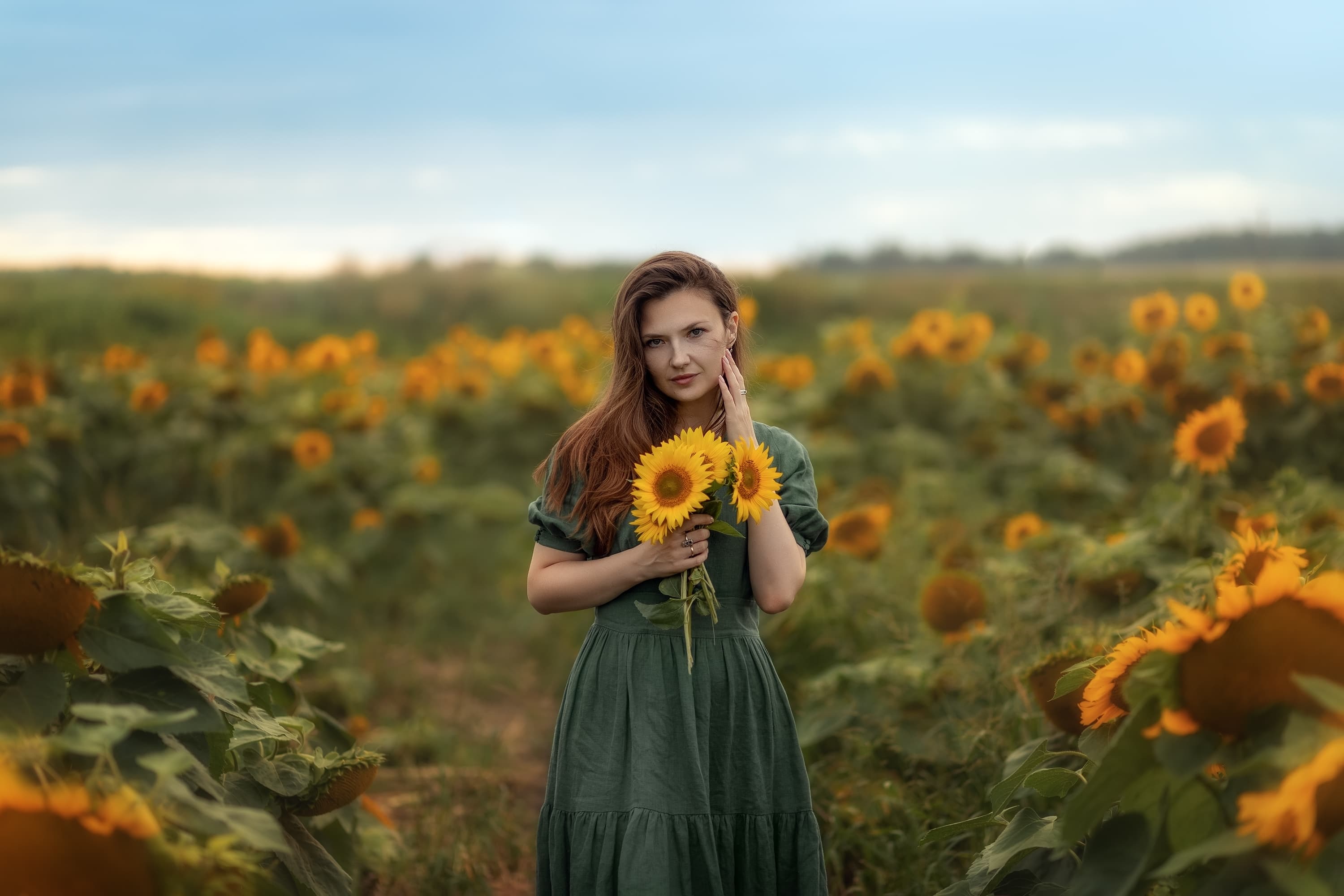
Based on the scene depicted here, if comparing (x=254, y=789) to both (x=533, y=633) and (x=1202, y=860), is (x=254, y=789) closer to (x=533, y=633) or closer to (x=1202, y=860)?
(x=1202, y=860)

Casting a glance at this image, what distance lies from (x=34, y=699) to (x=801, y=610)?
8.63 feet

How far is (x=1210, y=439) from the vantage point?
10.7 feet

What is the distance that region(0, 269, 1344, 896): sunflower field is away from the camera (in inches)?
51.3

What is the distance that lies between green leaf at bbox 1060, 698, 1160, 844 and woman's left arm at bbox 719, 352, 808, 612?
0.83m

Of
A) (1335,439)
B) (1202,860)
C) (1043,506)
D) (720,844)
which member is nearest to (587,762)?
(720,844)

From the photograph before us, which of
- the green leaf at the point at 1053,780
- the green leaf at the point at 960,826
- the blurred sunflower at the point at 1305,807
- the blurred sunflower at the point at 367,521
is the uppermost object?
the blurred sunflower at the point at 1305,807

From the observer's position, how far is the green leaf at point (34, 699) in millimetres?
1456

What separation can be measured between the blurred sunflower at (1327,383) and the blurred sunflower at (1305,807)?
13.9 feet

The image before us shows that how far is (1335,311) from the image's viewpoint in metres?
8.88

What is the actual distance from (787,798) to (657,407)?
2.57ft

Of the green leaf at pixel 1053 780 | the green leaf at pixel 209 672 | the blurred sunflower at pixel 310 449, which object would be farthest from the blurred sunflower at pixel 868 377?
the green leaf at pixel 209 672

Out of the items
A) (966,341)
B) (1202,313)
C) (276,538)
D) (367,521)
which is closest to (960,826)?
(276,538)

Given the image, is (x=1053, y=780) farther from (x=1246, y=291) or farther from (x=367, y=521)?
(x=1246, y=291)

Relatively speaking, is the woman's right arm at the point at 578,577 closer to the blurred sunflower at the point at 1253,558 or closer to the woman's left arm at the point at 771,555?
the woman's left arm at the point at 771,555
